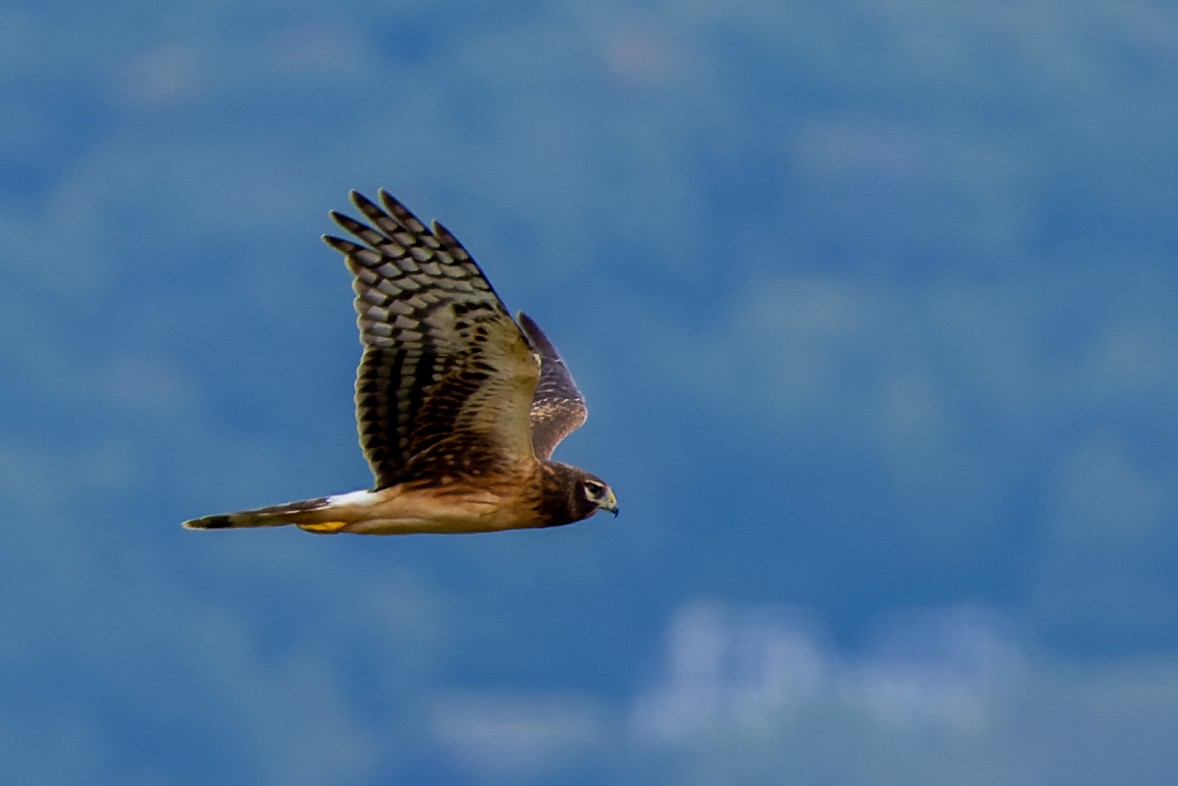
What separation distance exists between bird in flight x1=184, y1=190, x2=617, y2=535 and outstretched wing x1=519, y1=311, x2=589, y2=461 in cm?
145

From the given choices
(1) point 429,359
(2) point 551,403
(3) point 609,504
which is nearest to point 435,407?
(1) point 429,359

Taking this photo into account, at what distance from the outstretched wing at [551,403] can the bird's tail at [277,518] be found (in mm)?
2058

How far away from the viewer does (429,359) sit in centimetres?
1920

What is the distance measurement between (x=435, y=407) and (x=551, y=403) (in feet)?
9.04

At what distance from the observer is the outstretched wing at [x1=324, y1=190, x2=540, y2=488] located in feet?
61.9

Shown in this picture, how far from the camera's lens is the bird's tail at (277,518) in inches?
760

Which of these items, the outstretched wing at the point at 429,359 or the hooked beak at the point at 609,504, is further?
the hooked beak at the point at 609,504

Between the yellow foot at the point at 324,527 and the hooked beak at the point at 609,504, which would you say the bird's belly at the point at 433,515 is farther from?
the hooked beak at the point at 609,504

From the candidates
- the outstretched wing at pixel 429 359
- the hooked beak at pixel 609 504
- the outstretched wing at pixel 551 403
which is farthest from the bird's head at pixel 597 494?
the outstretched wing at pixel 551 403

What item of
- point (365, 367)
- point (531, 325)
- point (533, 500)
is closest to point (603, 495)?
point (533, 500)

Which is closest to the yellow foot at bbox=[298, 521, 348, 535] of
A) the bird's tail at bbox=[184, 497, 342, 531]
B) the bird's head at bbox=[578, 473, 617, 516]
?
→ the bird's tail at bbox=[184, 497, 342, 531]

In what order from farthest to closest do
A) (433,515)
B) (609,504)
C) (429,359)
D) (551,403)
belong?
(551,403), (609,504), (433,515), (429,359)

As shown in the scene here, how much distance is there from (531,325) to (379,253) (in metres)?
4.00

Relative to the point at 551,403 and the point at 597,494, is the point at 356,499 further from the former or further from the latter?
the point at 551,403
